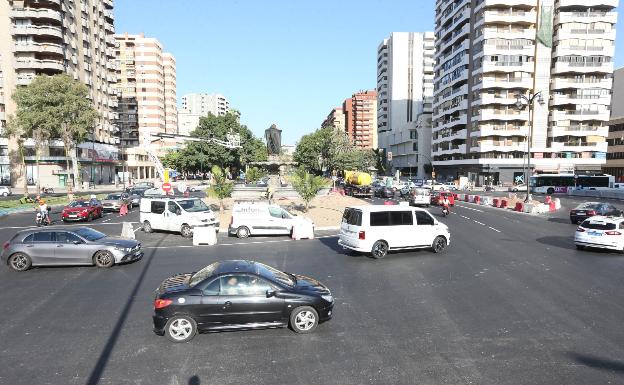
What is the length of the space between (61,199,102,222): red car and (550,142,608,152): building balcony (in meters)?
74.2

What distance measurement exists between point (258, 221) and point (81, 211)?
14.7m

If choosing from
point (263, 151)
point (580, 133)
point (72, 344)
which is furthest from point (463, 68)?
point (72, 344)

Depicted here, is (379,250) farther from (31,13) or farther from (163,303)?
(31,13)

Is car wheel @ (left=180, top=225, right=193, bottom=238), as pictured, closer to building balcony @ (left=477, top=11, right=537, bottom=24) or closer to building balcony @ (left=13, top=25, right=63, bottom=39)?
building balcony @ (left=13, top=25, right=63, bottom=39)

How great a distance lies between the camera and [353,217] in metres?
15.6

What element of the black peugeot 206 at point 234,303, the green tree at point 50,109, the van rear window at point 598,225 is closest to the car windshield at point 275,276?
the black peugeot 206 at point 234,303

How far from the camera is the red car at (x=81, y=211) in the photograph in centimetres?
2676

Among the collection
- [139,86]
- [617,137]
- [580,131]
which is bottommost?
[617,137]

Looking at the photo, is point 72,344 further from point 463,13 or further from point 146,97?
point 146,97

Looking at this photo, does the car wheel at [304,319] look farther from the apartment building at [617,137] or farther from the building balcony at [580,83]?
the apartment building at [617,137]

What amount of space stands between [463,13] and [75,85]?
6907 centimetres

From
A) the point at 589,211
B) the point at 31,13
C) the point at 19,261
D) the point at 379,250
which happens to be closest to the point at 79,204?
the point at 19,261

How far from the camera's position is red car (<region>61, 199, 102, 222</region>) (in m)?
26.8

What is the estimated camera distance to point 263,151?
4478 inches
